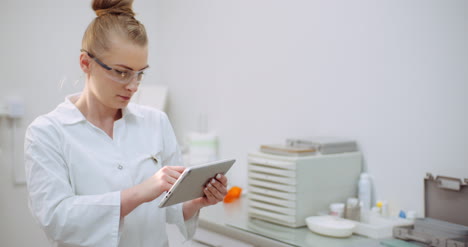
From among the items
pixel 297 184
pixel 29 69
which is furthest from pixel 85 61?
pixel 29 69

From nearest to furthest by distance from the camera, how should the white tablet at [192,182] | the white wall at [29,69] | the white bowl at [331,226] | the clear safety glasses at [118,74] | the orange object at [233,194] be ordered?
the white tablet at [192,182], the clear safety glasses at [118,74], the white bowl at [331,226], the orange object at [233,194], the white wall at [29,69]

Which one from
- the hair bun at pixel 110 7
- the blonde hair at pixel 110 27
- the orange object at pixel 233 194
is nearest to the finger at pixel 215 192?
the blonde hair at pixel 110 27

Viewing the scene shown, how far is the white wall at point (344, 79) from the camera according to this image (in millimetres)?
1861

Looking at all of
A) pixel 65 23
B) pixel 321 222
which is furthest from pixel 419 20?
pixel 65 23

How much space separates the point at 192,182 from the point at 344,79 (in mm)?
1108

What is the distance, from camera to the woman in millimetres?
1344

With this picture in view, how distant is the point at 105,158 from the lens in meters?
1.45

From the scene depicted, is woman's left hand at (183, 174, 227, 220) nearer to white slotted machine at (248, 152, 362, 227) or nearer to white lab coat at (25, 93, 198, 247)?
white lab coat at (25, 93, 198, 247)

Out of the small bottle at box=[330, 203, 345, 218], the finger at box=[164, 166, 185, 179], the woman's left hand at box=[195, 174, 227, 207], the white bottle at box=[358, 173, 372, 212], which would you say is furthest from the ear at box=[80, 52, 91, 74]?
the white bottle at box=[358, 173, 372, 212]

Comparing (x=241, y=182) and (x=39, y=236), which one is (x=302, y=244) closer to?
(x=241, y=182)

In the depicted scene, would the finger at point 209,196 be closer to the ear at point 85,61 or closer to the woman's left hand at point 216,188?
the woman's left hand at point 216,188

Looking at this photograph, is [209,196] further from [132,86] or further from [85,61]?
[85,61]

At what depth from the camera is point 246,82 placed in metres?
2.77

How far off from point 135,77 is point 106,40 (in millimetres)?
134
